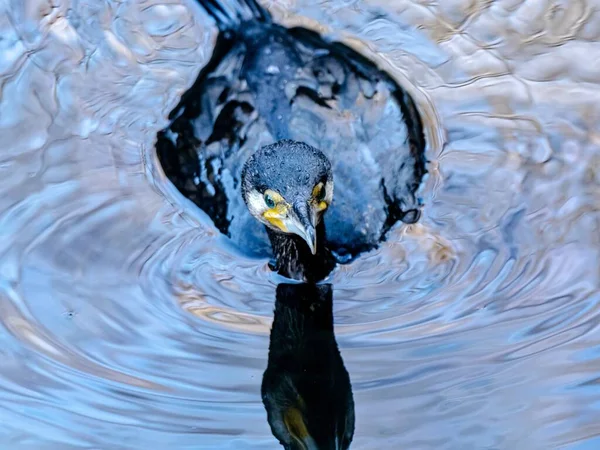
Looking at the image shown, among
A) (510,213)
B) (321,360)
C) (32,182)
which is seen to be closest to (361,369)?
(321,360)

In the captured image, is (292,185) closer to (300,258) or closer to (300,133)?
(300,258)

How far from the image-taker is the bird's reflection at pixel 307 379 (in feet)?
16.4

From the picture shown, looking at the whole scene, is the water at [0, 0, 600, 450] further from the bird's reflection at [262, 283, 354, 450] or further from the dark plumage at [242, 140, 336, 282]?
the dark plumage at [242, 140, 336, 282]

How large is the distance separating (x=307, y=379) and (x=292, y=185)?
94 centimetres

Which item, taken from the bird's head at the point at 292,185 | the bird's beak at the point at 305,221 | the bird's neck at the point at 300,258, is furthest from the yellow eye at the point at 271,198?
the bird's neck at the point at 300,258

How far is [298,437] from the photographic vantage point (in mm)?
5004

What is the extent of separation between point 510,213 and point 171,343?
207cm

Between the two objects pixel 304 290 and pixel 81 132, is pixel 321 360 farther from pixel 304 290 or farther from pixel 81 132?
pixel 81 132

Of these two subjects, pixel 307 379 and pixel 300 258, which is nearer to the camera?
pixel 307 379

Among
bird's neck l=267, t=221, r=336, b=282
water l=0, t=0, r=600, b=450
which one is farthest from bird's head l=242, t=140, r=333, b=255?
water l=0, t=0, r=600, b=450

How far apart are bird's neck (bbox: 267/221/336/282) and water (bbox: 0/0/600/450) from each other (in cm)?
10

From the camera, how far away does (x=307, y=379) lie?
211 inches

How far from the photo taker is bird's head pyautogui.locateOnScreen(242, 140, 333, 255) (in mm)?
5312

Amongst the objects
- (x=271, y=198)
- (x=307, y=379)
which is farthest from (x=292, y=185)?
(x=307, y=379)
